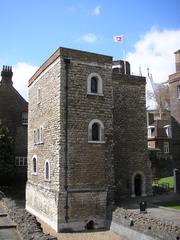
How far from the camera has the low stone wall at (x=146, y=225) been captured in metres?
14.5

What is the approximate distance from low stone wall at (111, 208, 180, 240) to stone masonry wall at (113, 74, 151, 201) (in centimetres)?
543

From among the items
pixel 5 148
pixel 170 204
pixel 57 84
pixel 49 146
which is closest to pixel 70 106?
pixel 57 84

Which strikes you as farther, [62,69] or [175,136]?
[175,136]

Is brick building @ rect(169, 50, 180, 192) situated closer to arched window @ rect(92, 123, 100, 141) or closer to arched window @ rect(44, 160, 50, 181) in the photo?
arched window @ rect(92, 123, 100, 141)

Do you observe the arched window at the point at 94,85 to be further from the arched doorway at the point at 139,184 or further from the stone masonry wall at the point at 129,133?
the arched doorway at the point at 139,184

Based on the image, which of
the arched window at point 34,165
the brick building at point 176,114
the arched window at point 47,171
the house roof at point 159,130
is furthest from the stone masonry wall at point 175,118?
the house roof at point 159,130

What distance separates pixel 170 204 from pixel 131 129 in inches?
258

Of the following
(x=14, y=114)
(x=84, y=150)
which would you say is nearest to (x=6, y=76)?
(x=14, y=114)

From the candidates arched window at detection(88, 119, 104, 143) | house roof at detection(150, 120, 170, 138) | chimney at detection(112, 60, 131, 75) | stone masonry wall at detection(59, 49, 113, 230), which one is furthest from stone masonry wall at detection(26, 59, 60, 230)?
house roof at detection(150, 120, 170, 138)

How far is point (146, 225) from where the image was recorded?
16.4 metres

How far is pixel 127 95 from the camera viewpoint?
84.8ft

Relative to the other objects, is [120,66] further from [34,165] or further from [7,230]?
[7,230]

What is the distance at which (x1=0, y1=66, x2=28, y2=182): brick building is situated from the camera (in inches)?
1481

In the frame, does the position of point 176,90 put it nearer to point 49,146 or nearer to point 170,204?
point 170,204
